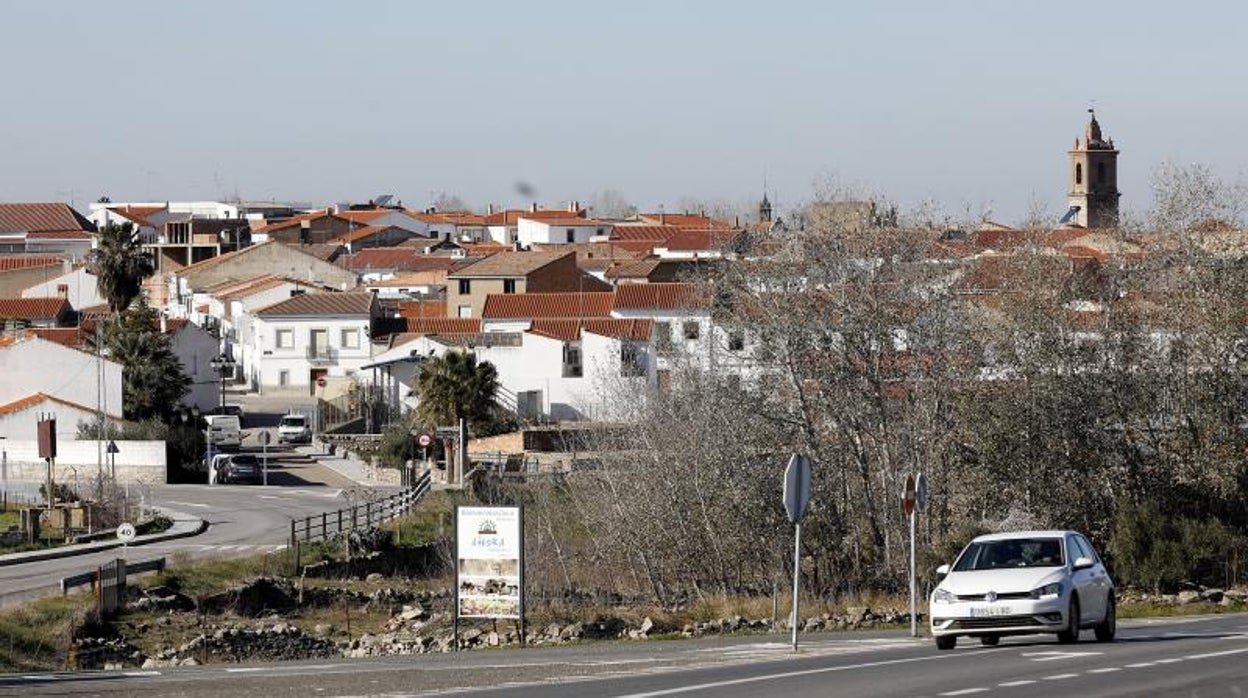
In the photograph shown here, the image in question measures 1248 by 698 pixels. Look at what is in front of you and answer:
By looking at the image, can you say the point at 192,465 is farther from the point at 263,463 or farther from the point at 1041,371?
the point at 1041,371

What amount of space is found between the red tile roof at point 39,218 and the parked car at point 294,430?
76.4 m

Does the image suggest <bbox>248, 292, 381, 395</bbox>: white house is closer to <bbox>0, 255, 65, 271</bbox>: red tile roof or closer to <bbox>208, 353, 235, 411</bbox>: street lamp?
<bbox>208, 353, 235, 411</bbox>: street lamp

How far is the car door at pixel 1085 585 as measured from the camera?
2427cm

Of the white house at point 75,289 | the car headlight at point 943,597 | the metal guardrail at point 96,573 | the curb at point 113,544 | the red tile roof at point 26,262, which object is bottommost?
the curb at point 113,544

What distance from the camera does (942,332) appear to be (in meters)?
47.8

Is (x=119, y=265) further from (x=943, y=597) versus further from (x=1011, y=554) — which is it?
(x=943, y=597)

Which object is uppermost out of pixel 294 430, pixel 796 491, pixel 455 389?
pixel 455 389

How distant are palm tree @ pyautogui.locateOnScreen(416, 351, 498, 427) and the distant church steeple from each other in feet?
339

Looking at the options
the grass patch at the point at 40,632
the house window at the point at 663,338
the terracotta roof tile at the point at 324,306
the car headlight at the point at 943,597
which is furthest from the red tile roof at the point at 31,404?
the car headlight at the point at 943,597

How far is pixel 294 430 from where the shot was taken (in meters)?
87.1

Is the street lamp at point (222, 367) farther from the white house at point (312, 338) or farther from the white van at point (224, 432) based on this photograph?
the white van at point (224, 432)

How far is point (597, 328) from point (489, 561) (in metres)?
57.2

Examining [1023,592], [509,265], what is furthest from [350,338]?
[1023,592]

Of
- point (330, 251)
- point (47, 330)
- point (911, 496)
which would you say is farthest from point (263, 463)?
point (330, 251)
